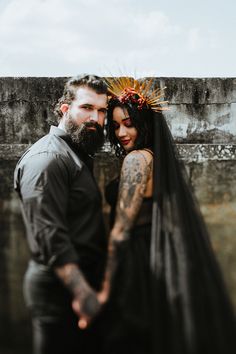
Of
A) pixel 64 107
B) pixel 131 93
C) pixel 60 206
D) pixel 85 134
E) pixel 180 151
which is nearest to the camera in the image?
pixel 60 206

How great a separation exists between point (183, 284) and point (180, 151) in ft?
5.03

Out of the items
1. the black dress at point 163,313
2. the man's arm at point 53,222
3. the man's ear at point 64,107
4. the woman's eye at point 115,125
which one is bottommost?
the black dress at point 163,313

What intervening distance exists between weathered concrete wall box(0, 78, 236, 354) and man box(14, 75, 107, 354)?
85 cm

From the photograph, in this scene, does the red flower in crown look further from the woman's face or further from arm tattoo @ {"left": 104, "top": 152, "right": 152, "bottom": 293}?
arm tattoo @ {"left": 104, "top": 152, "right": 152, "bottom": 293}

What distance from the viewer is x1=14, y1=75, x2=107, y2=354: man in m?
2.05

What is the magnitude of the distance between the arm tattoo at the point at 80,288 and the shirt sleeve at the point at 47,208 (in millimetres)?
46

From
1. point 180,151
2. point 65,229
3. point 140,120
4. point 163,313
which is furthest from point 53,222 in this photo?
point 180,151

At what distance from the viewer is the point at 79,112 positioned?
8.36 feet

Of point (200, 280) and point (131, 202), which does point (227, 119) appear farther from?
point (200, 280)

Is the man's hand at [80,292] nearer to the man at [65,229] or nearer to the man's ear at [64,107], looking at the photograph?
the man at [65,229]

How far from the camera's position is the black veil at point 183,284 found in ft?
6.48

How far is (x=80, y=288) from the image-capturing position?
2.02 meters

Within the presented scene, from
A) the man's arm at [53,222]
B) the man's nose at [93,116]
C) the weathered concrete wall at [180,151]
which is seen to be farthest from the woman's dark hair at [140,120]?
the man's arm at [53,222]

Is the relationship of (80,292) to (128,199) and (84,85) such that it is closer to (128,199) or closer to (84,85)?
(128,199)
